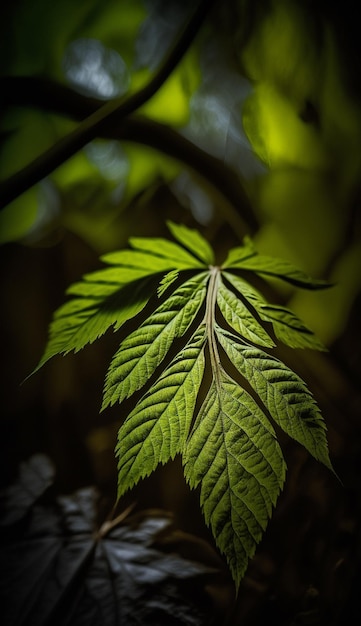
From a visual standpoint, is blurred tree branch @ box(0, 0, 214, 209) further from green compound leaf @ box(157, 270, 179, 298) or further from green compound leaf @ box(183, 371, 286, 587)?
green compound leaf @ box(183, 371, 286, 587)

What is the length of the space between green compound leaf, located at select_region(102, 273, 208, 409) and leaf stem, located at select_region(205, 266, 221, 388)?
0.07 ft

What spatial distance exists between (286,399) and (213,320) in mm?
109

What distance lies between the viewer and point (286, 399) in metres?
0.41

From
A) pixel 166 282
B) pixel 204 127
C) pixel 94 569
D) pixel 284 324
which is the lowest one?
pixel 94 569

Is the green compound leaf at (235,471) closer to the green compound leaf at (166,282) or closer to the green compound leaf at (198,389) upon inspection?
the green compound leaf at (198,389)

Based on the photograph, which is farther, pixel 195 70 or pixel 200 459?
pixel 195 70

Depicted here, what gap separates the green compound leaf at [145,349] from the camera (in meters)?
0.40

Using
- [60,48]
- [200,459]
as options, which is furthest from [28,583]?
[60,48]

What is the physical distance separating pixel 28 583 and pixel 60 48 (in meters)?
0.63

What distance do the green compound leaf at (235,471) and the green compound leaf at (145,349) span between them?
0.07m

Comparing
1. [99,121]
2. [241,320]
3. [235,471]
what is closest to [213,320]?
[241,320]

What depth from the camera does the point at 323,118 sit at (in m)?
0.60

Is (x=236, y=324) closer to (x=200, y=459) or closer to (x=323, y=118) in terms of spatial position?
(x=200, y=459)

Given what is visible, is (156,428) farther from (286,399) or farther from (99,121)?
(99,121)
